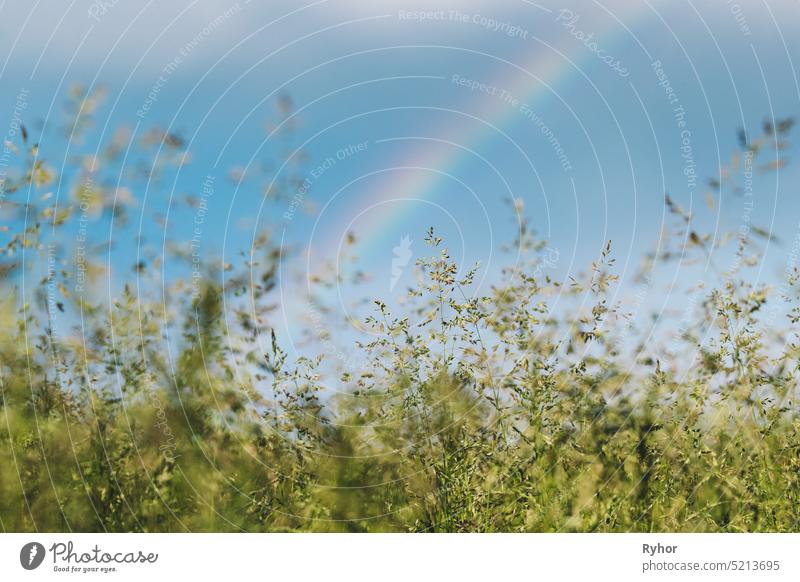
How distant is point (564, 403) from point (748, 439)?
→ 1.14 metres

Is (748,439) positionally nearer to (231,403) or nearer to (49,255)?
(231,403)

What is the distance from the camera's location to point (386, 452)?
538cm

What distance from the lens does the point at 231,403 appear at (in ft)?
17.7

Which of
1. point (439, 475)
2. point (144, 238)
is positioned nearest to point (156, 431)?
point (144, 238)
